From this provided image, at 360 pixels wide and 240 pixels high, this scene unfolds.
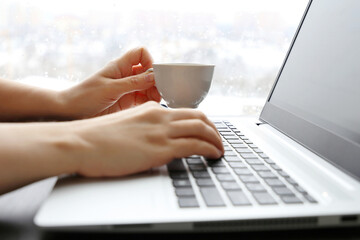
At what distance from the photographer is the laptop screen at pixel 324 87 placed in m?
0.51

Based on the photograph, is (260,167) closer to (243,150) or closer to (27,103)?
(243,150)

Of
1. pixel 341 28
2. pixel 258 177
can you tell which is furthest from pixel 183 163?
pixel 341 28

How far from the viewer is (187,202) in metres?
0.33

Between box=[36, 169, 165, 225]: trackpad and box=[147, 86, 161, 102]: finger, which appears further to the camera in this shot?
box=[147, 86, 161, 102]: finger

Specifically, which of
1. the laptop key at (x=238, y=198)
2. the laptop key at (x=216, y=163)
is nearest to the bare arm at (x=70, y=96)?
the laptop key at (x=216, y=163)

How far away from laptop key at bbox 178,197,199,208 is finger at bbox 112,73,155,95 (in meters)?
0.44

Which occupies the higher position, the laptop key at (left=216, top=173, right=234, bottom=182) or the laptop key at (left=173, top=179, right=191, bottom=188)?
the laptop key at (left=216, top=173, right=234, bottom=182)

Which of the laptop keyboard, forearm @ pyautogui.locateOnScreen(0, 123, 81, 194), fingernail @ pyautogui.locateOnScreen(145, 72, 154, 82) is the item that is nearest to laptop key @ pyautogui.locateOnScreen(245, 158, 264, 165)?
the laptop keyboard

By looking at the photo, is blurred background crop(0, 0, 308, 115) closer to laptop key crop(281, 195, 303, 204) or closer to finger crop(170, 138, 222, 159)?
finger crop(170, 138, 222, 159)

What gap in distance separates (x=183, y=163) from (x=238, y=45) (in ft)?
2.57

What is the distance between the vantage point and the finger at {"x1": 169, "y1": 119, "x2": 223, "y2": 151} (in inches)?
17.2

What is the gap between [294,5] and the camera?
44.6 inches

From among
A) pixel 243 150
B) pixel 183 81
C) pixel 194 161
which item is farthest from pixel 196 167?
pixel 183 81

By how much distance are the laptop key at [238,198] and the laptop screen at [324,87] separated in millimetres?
181
